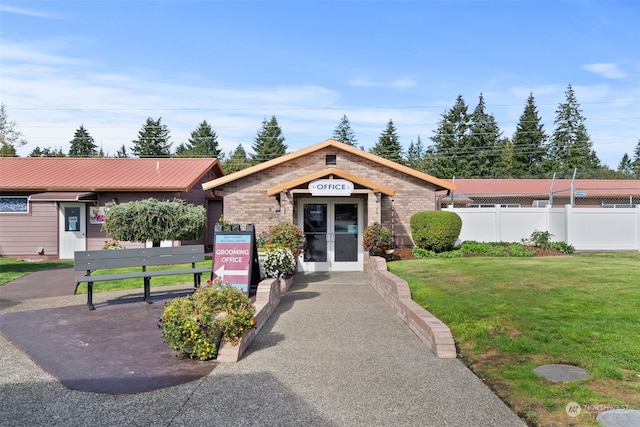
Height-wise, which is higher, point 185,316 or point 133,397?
point 185,316

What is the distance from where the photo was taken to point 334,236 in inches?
609

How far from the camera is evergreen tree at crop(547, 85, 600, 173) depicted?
183ft

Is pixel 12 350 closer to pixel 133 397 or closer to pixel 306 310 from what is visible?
pixel 133 397

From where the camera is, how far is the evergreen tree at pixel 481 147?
56.8 meters

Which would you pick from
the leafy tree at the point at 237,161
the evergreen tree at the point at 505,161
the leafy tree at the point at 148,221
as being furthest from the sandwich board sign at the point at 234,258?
the evergreen tree at the point at 505,161

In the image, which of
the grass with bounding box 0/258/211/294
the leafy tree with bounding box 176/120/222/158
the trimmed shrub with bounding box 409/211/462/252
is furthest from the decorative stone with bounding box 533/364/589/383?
the leafy tree with bounding box 176/120/222/158

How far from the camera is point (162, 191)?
20250 millimetres

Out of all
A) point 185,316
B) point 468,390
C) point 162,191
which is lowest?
point 468,390

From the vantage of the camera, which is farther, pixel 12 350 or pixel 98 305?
pixel 98 305

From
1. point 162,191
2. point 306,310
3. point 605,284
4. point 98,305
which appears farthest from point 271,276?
point 162,191

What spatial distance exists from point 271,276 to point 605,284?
6.59 meters

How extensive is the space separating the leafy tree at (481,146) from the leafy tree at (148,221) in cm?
4681

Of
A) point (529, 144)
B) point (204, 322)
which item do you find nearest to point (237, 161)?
point (529, 144)

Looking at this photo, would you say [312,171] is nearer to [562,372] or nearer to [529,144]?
[562,372]
